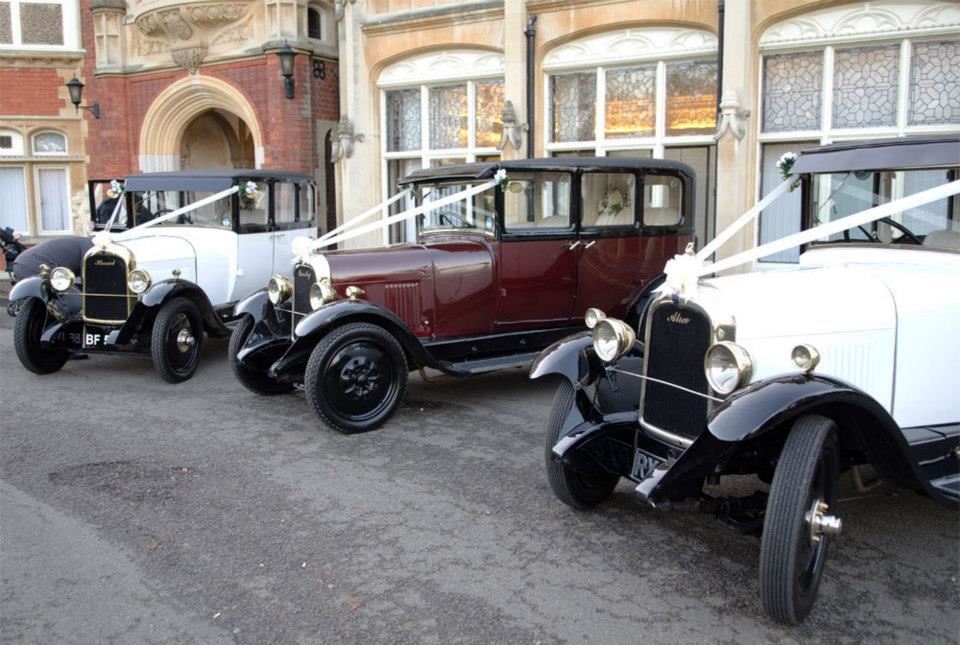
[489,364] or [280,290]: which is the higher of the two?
[280,290]

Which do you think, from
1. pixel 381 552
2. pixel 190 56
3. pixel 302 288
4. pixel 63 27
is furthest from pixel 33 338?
pixel 63 27

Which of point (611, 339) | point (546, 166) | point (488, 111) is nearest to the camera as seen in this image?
point (611, 339)

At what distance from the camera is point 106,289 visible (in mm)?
7523

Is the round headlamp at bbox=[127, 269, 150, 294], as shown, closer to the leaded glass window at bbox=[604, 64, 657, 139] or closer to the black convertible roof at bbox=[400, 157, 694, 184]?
the black convertible roof at bbox=[400, 157, 694, 184]

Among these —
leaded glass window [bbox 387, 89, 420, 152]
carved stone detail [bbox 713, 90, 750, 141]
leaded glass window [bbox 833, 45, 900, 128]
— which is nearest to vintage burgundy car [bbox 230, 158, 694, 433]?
carved stone detail [bbox 713, 90, 750, 141]

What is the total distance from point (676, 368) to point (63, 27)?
1617cm

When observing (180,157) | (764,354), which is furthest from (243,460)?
(180,157)

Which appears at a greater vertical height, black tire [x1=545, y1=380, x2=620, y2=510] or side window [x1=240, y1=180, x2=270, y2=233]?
side window [x1=240, y1=180, x2=270, y2=233]

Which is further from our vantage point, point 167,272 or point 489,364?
point 167,272

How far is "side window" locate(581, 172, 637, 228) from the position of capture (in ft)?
22.4

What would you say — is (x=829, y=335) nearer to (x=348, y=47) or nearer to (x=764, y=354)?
(x=764, y=354)

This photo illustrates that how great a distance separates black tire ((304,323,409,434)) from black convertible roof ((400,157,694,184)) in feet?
5.10

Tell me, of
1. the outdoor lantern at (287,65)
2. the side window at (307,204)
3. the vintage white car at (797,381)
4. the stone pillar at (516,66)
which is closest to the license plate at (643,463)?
the vintage white car at (797,381)

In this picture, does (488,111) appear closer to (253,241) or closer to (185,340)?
(253,241)
